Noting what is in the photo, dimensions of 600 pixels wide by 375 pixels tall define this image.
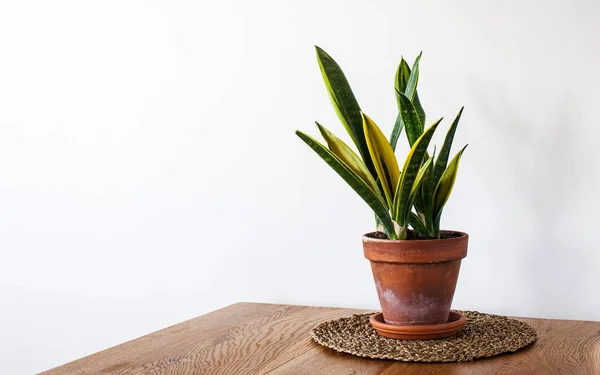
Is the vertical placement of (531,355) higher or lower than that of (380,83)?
lower

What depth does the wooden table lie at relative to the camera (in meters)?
0.99

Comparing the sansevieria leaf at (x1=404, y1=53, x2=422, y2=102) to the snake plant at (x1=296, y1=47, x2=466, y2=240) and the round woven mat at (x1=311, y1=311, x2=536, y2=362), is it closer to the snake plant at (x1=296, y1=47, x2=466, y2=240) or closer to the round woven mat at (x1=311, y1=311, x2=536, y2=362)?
the snake plant at (x1=296, y1=47, x2=466, y2=240)

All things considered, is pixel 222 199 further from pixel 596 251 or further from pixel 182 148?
pixel 596 251

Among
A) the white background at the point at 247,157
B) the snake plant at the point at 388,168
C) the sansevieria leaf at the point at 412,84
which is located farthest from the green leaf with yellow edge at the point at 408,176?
the white background at the point at 247,157

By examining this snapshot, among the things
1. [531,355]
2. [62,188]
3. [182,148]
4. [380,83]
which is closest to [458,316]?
[531,355]

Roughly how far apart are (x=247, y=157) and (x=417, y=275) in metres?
0.61

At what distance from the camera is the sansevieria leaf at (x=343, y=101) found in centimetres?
115

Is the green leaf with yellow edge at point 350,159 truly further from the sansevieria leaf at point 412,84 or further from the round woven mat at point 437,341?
the round woven mat at point 437,341

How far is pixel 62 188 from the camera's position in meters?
1.77

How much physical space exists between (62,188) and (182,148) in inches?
13.8

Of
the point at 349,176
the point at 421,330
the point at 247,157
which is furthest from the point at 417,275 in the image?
the point at 247,157

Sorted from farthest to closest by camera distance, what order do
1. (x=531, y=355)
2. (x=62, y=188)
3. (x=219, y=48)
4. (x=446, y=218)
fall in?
(x=62, y=188)
(x=219, y=48)
(x=446, y=218)
(x=531, y=355)

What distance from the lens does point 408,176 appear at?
1.07 metres

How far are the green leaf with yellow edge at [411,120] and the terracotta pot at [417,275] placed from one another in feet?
0.56
